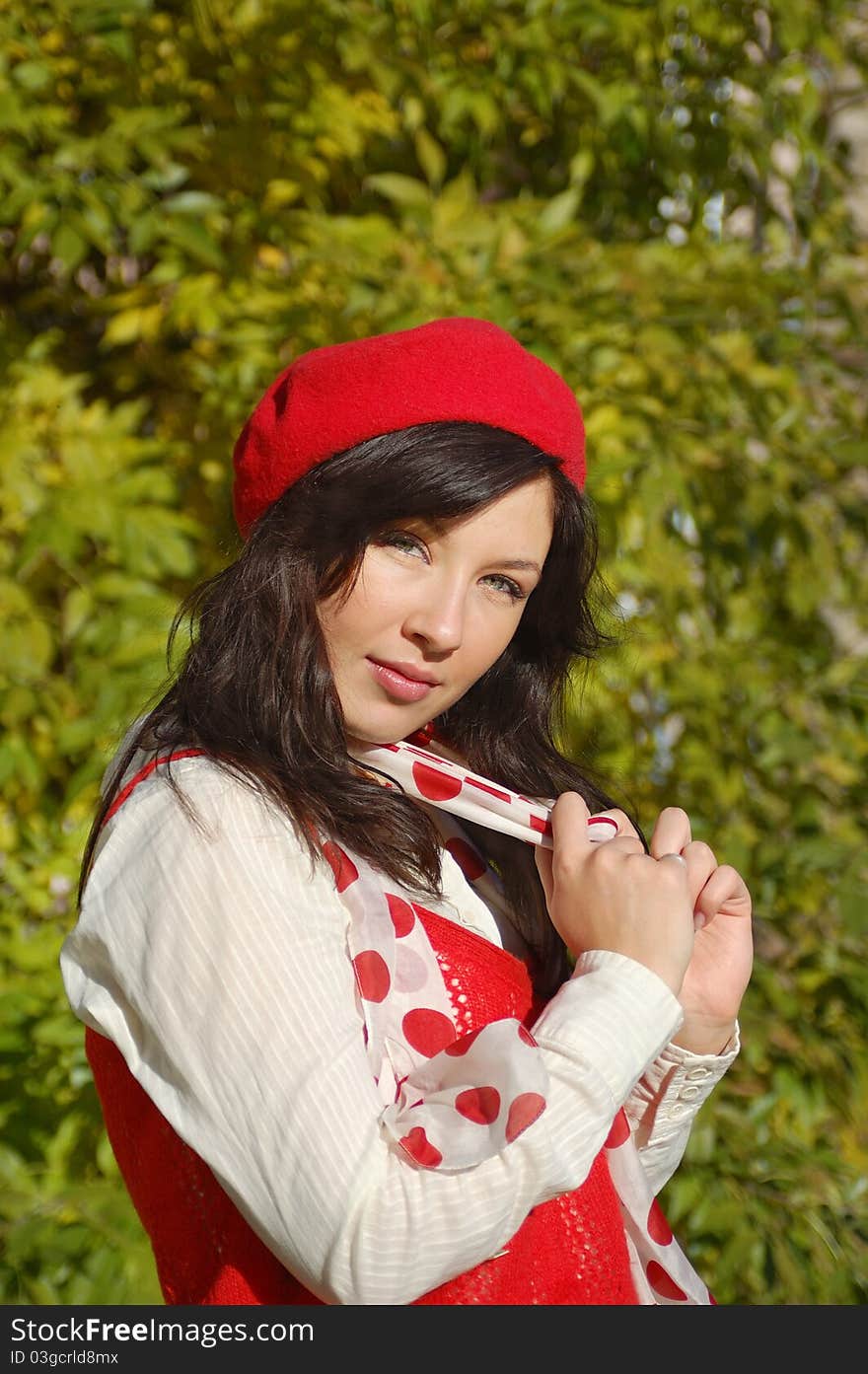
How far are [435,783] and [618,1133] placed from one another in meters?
0.34

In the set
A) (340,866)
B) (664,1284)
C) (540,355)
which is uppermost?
(340,866)

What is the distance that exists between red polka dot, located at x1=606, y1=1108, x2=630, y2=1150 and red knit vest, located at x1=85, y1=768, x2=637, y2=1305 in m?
0.01

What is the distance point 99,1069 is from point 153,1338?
230 millimetres

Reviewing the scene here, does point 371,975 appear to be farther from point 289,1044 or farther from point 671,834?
point 671,834

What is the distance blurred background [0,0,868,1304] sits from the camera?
Answer: 2.11m

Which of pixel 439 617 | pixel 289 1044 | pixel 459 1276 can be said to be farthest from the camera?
pixel 439 617

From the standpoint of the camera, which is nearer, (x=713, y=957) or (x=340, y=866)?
(x=340, y=866)

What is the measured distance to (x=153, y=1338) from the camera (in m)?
1.14

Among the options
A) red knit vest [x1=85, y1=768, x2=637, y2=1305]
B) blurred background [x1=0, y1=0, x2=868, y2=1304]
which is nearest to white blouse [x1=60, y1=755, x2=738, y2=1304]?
red knit vest [x1=85, y1=768, x2=637, y2=1305]

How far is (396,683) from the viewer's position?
3.87ft

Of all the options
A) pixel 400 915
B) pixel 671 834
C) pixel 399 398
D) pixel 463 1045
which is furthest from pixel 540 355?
pixel 463 1045

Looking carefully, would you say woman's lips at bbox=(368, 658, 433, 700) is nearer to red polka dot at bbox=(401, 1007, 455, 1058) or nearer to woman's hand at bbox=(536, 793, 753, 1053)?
woman's hand at bbox=(536, 793, 753, 1053)

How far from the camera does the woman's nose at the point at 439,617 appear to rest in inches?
45.0

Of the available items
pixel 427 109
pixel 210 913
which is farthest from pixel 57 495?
pixel 210 913
